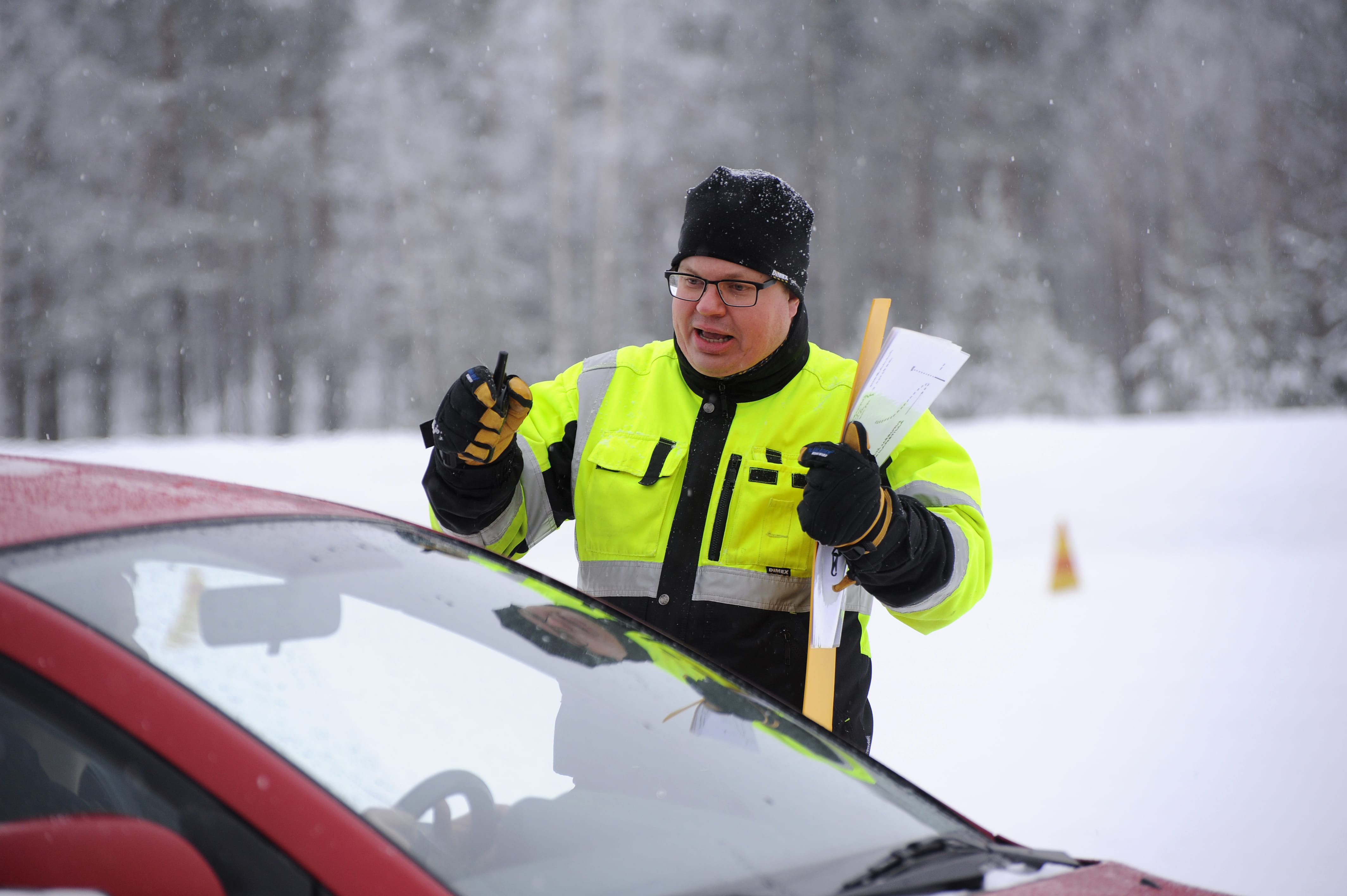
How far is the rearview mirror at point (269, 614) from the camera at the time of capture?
55.2 inches

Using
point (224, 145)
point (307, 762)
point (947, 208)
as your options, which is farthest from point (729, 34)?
point (307, 762)

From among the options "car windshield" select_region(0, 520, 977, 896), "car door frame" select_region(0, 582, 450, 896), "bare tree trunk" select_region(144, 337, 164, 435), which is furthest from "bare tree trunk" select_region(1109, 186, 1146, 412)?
"car door frame" select_region(0, 582, 450, 896)

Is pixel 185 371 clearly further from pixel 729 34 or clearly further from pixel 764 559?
pixel 764 559

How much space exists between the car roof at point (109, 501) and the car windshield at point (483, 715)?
5 cm

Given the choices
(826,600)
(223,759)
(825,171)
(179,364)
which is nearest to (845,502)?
(826,600)

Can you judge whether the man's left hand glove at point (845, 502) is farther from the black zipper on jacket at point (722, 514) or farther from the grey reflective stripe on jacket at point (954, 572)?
the black zipper on jacket at point (722, 514)

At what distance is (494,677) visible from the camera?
168 cm

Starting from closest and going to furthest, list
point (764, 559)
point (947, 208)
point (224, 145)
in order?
1. point (764, 559)
2. point (224, 145)
3. point (947, 208)

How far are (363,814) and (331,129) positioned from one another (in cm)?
2764

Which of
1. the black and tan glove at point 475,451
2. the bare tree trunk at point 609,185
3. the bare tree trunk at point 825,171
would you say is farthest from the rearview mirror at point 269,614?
the bare tree trunk at point 825,171

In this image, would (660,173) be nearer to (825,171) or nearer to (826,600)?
(825,171)

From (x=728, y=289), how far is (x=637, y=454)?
407 millimetres

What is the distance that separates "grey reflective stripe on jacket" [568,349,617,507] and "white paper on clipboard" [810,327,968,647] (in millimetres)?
577

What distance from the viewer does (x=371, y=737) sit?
1409 millimetres
